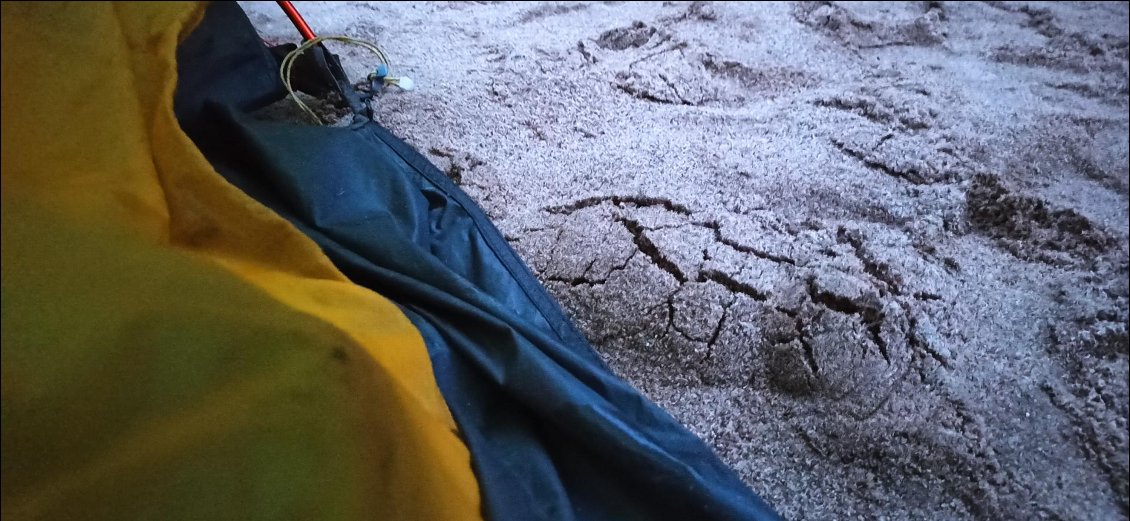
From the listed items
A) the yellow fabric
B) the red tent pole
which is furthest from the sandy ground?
the yellow fabric

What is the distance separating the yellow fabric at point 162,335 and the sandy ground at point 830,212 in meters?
0.27

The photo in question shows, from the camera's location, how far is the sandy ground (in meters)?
0.64

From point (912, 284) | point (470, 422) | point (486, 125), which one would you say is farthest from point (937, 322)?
point (486, 125)

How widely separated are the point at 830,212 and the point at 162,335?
2.36ft

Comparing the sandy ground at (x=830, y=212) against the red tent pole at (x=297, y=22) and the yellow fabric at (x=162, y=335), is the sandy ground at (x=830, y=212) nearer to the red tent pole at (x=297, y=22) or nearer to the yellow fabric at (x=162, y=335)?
the red tent pole at (x=297, y=22)

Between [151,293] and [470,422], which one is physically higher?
[151,293]

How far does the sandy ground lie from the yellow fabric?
269 millimetres

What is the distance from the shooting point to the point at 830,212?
0.84 m

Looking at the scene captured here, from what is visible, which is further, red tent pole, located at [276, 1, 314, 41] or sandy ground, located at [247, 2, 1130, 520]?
red tent pole, located at [276, 1, 314, 41]

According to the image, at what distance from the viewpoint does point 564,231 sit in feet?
2.68

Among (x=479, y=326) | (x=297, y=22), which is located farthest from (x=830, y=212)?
(x=297, y=22)

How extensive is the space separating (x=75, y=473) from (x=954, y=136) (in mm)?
1013

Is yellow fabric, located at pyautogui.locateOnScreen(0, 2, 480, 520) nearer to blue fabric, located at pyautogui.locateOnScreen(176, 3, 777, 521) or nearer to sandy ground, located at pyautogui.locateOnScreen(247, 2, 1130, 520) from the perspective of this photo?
blue fabric, located at pyautogui.locateOnScreen(176, 3, 777, 521)

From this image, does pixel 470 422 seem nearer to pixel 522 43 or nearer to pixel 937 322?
pixel 937 322
